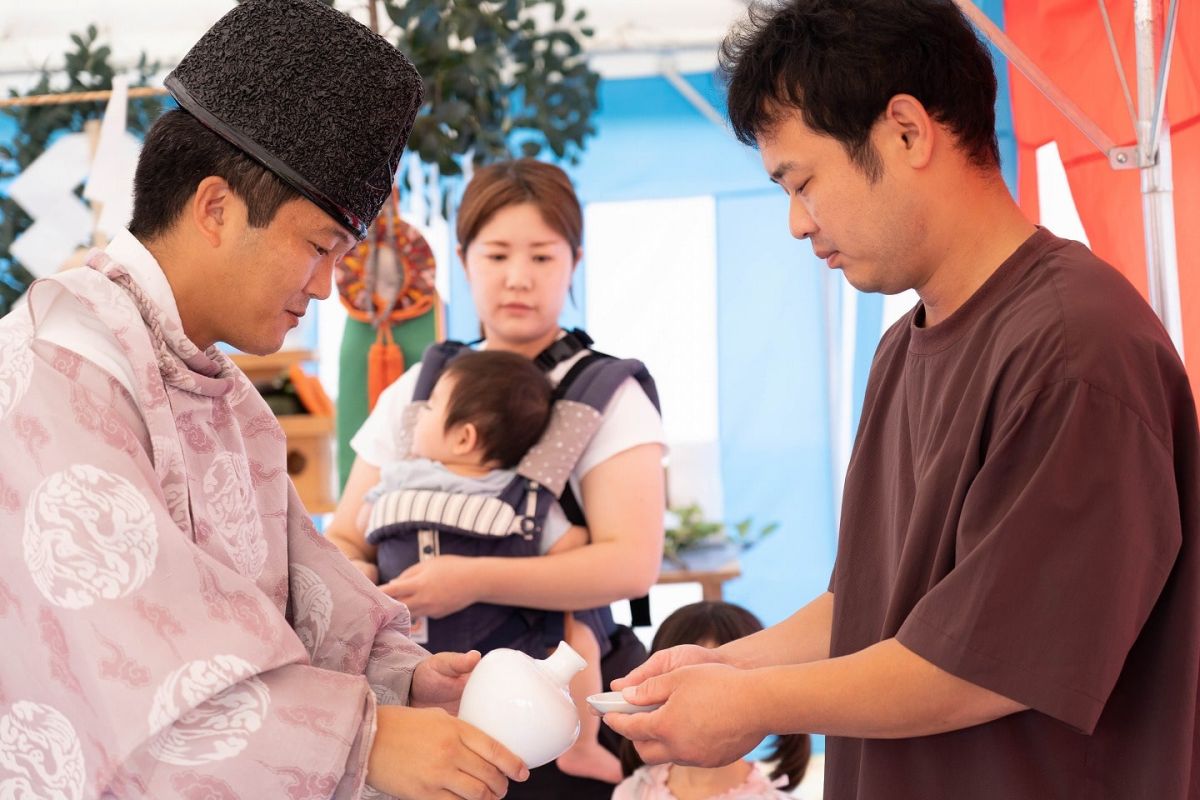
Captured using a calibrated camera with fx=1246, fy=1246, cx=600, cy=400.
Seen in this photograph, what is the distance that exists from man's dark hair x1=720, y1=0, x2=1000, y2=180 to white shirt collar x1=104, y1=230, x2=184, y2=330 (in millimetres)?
704

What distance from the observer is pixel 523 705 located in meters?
1.39

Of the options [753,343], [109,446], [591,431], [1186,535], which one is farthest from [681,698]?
[753,343]

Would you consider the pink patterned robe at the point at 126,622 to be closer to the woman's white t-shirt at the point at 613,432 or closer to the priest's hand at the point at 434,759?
the priest's hand at the point at 434,759

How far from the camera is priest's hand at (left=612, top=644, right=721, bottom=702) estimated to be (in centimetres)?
157

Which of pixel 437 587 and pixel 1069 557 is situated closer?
pixel 1069 557

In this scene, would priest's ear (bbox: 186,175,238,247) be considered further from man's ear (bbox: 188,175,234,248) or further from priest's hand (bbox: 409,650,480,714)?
priest's hand (bbox: 409,650,480,714)

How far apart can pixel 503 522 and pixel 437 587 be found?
0.57 ft

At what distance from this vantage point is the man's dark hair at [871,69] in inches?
52.9

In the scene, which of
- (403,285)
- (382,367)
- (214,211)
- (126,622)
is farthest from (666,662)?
(403,285)

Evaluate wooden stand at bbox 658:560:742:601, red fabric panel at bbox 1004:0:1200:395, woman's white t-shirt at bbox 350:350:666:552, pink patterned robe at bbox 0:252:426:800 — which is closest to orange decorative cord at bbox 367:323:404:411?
woman's white t-shirt at bbox 350:350:666:552

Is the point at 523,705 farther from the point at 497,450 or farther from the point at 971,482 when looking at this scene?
the point at 497,450

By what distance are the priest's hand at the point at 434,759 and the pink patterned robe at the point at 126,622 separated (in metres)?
0.03

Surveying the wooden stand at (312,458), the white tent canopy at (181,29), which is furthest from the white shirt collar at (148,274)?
the white tent canopy at (181,29)

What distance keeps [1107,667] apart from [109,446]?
3.24 ft
